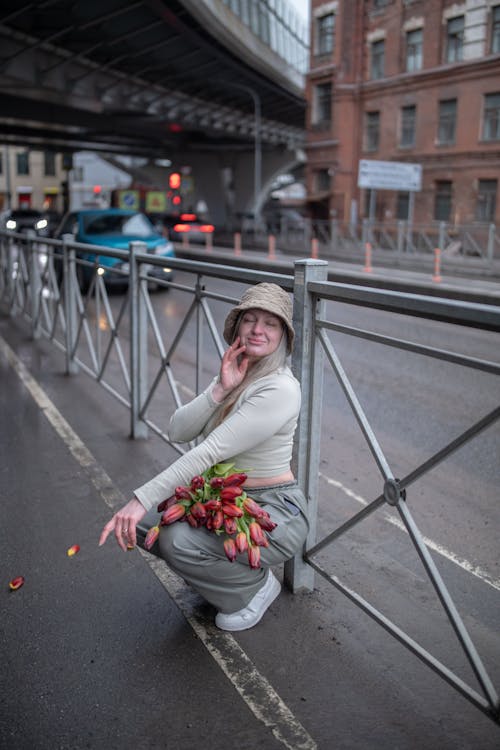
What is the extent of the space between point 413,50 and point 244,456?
112 feet

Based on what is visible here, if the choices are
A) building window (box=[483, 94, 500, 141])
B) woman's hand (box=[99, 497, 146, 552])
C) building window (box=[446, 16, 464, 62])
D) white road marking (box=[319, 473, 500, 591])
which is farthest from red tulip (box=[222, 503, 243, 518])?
building window (box=[446, 16, 464, 62])

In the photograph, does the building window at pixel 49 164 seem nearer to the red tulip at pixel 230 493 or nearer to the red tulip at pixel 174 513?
the red tulip at pixel 174 513

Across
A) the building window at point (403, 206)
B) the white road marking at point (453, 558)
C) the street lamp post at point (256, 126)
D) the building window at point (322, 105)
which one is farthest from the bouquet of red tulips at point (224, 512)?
the building window at point (322, 105)

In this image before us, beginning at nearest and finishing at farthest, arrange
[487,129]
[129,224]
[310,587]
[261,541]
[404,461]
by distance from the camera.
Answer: [261,541] < [310,587] < [404,461] < [129,224] < [487,129]

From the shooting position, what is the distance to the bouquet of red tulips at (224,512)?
2732 mm

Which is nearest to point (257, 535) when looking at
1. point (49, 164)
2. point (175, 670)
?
point (175, 670)

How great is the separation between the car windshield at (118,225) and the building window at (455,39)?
20072mm

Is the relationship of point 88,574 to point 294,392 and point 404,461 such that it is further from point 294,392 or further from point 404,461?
point 404,461

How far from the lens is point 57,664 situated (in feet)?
9.44

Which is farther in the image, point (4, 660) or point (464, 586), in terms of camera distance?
point (464, 586)

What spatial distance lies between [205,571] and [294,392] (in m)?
0.82

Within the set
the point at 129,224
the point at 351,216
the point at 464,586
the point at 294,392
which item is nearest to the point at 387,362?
the point at 464,586

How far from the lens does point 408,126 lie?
111 feet

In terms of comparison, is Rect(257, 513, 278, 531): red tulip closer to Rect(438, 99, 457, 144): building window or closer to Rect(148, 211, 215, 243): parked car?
Rect(148, 211, 215, 243): parked car
